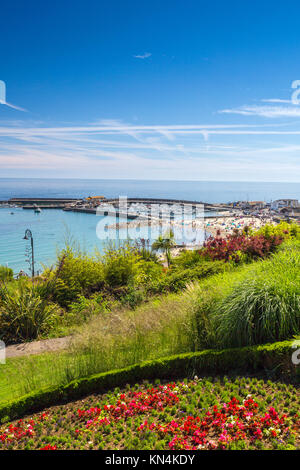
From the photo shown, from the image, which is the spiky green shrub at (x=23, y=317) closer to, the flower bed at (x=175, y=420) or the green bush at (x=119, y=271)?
the green bush at (x=119, y=271)

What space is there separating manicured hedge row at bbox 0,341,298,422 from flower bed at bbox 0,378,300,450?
17 centimetres

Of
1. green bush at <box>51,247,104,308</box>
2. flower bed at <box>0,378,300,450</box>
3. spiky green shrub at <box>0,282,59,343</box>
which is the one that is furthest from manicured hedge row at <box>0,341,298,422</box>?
green bush at <box>51,247,104,308</box>

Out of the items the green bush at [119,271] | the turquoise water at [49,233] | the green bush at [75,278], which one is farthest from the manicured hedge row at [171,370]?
the turquoise water at [49,233]

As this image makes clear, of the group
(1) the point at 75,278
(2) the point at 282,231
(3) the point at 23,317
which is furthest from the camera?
(2) the point at 282,231

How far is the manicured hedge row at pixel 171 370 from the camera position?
4.40 metres

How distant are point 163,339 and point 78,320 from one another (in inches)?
140

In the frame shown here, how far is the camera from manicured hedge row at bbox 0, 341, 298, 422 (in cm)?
440

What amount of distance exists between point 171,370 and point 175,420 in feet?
3.53

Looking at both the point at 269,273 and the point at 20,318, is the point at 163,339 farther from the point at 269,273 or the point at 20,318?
the point at 20,318

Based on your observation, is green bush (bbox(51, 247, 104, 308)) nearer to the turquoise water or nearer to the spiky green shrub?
the spiky green shrub

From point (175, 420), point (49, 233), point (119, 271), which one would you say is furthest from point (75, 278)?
point (49, 233)

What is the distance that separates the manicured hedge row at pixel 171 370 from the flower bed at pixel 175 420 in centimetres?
17

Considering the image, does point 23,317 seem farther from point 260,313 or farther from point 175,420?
point 260,313

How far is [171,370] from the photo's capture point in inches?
190
